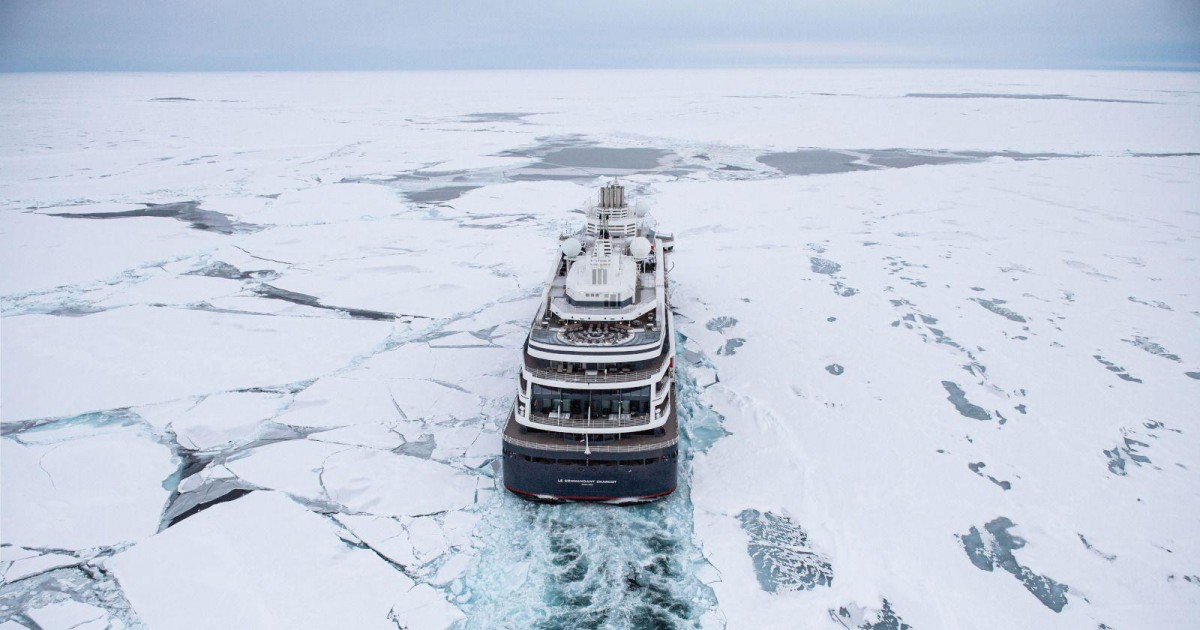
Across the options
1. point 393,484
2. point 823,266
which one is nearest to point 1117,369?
point 823,266

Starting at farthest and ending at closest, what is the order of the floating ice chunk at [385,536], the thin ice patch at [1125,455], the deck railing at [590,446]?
the thin ice patch at [1125,455] < the deck railing at [590,446] < the floating ice chunk at [385,536]

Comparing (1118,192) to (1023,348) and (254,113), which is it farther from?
(254,113)

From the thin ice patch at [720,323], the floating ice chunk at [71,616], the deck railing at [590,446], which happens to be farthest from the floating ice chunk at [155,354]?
the thin ice patch at [720,323]

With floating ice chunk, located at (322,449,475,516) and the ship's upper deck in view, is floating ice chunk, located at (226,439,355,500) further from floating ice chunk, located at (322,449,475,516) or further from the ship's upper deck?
the ship's upper deck

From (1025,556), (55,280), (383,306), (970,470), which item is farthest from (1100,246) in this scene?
(55,280)

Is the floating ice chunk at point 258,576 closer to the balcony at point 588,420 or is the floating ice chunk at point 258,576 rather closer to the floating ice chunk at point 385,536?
the floating ice chunk at point 385,536

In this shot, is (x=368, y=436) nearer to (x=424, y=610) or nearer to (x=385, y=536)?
(x=385, y=536)
